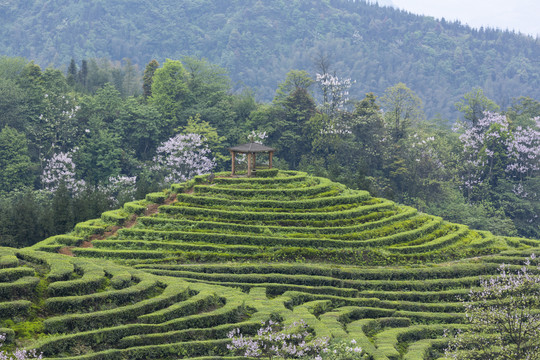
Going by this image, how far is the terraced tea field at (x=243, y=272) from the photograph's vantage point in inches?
985

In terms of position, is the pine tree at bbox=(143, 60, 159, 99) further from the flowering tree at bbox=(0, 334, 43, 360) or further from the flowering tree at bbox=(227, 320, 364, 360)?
the flowering tree at bbox=(0, 334, 43, 360)

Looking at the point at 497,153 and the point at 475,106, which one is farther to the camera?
the point at 475,106

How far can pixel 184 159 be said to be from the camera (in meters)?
74.9

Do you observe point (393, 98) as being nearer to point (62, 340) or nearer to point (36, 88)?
point (36, 88)

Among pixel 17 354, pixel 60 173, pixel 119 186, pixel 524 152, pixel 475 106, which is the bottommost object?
pixel 17 354

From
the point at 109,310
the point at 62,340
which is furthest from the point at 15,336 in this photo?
the point at 109,310

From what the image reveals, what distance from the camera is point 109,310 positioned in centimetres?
2566

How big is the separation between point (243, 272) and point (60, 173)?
4135cm

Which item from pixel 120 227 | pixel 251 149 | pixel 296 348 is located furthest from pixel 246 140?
pixel 296 348

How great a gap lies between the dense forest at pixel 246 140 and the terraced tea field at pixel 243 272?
24.5 m

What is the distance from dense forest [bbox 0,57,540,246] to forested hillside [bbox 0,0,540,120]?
220 ft

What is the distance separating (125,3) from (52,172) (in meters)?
111

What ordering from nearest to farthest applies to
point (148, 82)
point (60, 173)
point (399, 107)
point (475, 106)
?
point (60, 173) < point (399, 107) < point (475, 106) < point (148, 82)

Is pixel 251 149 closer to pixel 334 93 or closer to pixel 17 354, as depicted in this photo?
pixel 17 354
